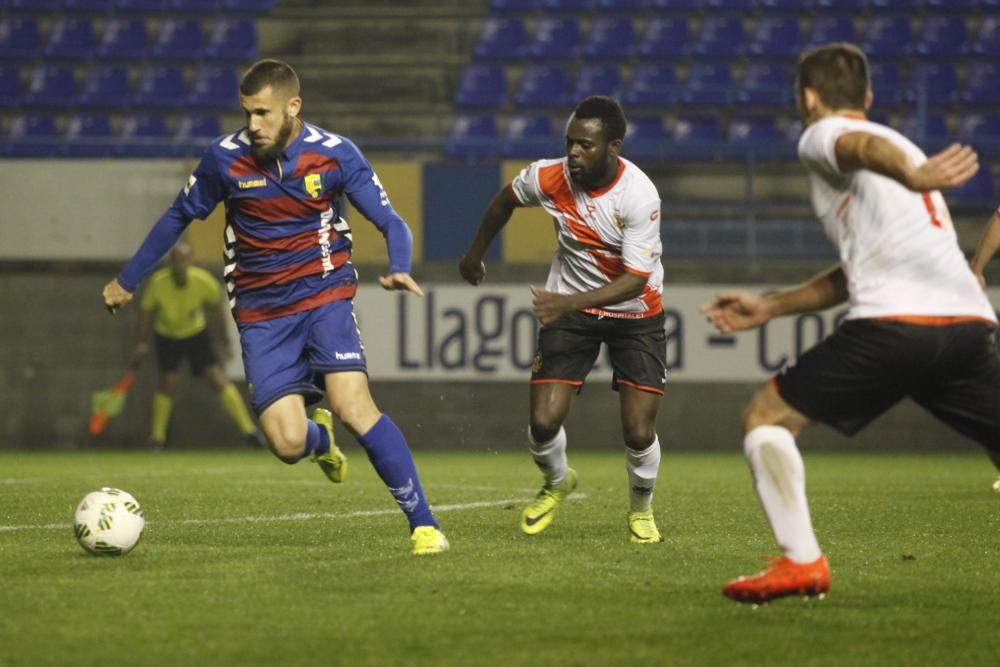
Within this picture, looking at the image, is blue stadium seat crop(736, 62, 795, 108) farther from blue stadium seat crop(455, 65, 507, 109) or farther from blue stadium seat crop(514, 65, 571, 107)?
blue stadium seat crop(455, 65, 507, 109)

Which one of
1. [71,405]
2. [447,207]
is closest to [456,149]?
[447,207]

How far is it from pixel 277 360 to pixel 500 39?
47.0ft

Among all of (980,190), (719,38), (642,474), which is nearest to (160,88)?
(719,38)

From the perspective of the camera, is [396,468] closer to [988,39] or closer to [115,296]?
[115,296]

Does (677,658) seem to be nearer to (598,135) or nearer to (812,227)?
(598,135)

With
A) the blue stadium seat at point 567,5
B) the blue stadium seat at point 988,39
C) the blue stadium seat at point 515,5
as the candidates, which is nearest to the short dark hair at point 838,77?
the blue stadium seat at point 988,39

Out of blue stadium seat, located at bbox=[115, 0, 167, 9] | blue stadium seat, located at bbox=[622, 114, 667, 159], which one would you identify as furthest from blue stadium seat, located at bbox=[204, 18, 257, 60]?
blue stadium seat, located at bbox=[622, 114, 667, 159]

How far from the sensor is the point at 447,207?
51.1 ft

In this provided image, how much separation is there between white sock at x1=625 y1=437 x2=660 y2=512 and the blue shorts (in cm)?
148

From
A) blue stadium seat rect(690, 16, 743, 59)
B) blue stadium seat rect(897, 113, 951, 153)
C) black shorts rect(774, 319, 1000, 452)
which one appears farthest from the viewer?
blue stadium seat rect(690, 16, 743, 59)

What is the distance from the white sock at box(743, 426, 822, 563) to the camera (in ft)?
17.3

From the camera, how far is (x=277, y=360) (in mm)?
7105

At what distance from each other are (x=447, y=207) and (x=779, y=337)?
131 inches

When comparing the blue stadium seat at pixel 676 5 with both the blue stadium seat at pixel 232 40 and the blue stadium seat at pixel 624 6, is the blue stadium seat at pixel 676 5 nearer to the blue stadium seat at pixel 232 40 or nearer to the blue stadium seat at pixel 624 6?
the blue stadium seat at pixel 624 6
